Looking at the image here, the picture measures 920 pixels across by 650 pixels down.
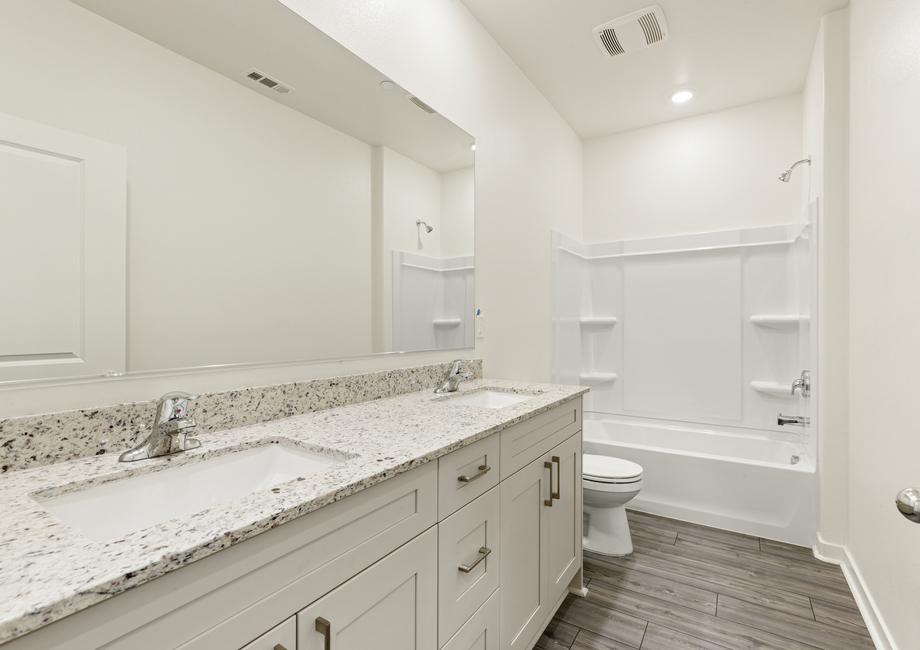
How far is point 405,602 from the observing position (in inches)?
35.9

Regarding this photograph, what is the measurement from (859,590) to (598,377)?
1896 mm

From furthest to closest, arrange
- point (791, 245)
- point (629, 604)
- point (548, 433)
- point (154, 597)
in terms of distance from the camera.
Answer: point (791, 245) < point (629, 604) < point (548, 433) < point (154, 597)

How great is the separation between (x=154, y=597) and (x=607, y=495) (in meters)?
2.06

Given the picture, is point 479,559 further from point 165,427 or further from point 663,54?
point 663,54

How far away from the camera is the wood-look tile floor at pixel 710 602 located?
1.65 meters

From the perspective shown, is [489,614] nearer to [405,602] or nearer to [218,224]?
[405,602]

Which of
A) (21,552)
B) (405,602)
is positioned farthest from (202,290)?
(405,602)

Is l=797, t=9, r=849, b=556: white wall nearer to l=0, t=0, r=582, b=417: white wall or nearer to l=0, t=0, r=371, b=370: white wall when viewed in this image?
l=0, t=0, r=582, b=417: white wall

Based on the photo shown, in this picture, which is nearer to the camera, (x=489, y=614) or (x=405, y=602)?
(x=405, y=602)

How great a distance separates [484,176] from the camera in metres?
2.22

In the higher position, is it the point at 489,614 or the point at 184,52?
the point at 184,52

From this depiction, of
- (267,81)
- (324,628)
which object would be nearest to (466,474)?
(324,628)

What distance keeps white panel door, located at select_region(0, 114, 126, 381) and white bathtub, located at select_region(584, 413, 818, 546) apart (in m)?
2.70

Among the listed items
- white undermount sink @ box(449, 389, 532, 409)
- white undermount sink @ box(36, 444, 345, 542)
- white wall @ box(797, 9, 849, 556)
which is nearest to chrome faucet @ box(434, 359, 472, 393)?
white undermount sink @ box(449, 389, 532, 409)
